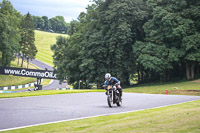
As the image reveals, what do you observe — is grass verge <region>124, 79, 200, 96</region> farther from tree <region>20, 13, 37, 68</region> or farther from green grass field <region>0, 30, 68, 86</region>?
tree <region>20, 13, 37, 68</region>

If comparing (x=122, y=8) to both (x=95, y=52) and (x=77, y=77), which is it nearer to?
(x=95, y=52)

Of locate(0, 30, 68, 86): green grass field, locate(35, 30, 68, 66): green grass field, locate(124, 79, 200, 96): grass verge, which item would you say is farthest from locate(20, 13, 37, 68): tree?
locate(124, 79, 200, 96): grass verge

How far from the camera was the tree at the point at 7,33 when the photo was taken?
2506 inches

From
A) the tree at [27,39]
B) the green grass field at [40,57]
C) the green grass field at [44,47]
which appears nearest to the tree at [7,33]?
the green grass field at [40,57]

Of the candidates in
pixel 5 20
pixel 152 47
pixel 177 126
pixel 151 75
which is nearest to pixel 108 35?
pixel 152 47

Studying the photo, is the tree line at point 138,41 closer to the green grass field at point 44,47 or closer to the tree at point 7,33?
the tree at point 7,33

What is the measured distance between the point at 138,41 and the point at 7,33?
3009 centimetres

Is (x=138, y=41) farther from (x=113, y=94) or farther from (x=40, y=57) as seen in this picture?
(x=40, y=57)

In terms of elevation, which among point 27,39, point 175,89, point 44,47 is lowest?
point 175,89

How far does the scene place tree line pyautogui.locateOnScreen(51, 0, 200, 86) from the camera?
43.1 meters

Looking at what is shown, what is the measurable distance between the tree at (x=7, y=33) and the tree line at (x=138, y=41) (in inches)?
673

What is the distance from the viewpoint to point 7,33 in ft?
217

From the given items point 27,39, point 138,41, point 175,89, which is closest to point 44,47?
point 27,39

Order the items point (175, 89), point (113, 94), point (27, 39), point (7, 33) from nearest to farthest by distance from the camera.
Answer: point (113, 94), point (175, 89), point (7, 33), point (27, 39)
